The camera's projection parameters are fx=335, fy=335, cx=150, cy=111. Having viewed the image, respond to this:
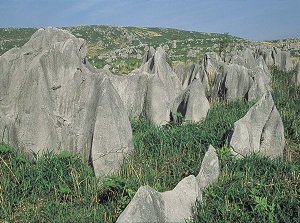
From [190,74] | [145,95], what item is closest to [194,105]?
[145,95]

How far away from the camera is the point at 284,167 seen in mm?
4859

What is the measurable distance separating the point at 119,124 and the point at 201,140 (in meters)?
1.64

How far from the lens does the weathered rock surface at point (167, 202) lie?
317cm

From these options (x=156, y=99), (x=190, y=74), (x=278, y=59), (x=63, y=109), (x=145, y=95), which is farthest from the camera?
(x=278, y=59)

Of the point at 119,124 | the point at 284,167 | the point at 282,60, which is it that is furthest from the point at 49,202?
the point at 282,60

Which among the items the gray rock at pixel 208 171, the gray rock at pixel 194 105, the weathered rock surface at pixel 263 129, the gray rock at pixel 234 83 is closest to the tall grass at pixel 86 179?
the gray rock at pixel 208 171

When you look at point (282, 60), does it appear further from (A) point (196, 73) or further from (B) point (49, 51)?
(B) point (49, 51)

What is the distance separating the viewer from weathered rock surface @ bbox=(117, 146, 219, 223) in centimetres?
317

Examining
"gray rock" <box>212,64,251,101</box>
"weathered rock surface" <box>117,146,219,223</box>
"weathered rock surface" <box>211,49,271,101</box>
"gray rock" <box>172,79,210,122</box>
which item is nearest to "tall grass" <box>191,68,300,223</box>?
"weathered rock surface" <box>117,146,219,223</box>

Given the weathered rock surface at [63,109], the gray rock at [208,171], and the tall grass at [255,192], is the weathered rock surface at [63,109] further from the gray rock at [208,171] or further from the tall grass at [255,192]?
the tall grass at [255,192]

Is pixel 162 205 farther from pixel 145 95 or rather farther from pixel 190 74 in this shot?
pixel 190 74

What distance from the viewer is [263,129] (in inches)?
227

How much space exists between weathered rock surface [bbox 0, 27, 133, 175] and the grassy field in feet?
0.83

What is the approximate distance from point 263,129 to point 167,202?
2930 mm
